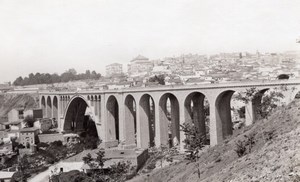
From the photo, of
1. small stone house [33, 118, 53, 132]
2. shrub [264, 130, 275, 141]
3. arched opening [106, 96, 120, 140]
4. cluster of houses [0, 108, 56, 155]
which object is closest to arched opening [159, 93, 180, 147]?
arched opening [106, 96, 120, 140]

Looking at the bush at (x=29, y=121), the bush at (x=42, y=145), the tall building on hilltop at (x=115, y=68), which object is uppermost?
the tall building on hilltop at (x=115, y=68)

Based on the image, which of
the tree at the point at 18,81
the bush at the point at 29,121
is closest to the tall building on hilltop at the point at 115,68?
the tree at the point at 18,81

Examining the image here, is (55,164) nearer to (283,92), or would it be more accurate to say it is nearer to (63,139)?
(63,139)

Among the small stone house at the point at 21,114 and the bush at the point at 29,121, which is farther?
the small stone house at the point at 21,114

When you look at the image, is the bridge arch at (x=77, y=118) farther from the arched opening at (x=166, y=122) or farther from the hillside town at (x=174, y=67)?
the arched opening at (x=166, y=122)

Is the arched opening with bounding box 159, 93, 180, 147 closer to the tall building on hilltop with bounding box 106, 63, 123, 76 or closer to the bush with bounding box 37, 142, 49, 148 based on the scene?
the bush with bounding box 37, 142, 49, 148

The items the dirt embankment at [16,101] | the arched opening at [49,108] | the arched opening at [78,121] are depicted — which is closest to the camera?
the arched opening at [78,121]

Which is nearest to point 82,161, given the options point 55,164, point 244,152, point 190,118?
point 55,164
